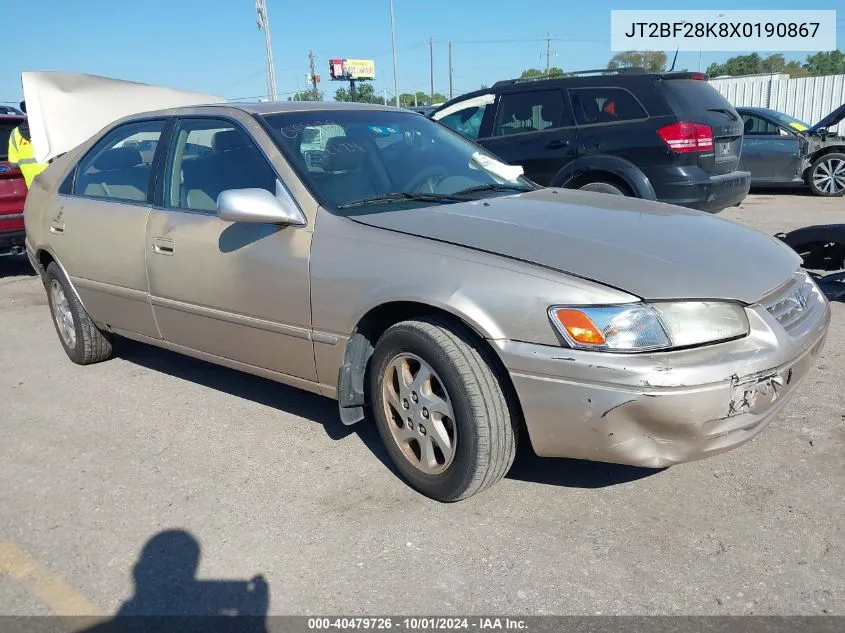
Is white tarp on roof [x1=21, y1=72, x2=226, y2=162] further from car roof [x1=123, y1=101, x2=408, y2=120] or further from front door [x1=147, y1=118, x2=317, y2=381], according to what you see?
front door [x1=147, y1=118, x2=317, y2=381]

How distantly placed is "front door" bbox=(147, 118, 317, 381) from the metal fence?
2068cm

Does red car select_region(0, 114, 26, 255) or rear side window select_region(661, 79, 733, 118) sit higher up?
rear side window select_region(661, 79, 733, 118)

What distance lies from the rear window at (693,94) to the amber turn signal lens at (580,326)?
519cm

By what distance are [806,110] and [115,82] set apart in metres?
19.8

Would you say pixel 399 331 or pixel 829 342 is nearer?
pixel 399 331

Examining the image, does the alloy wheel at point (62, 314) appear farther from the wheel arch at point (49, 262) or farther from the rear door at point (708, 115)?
the rear door at point (708, 115)

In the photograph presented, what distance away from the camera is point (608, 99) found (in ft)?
23.8

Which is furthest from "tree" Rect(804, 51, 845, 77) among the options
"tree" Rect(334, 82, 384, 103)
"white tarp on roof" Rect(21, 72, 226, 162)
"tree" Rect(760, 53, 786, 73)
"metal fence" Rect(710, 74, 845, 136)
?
"white tarp on roof" Rect(21, 72, 226, 162)

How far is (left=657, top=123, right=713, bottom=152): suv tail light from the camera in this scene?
6762 millimetres

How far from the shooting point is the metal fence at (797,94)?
2014cm

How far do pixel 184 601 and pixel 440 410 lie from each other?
44.7 inches

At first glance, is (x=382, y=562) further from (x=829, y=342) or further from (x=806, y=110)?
(x=806, y=110)

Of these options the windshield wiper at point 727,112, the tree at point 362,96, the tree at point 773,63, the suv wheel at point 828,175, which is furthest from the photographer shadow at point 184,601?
the tree at point 773,63

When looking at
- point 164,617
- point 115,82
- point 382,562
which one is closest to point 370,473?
point 382,562
